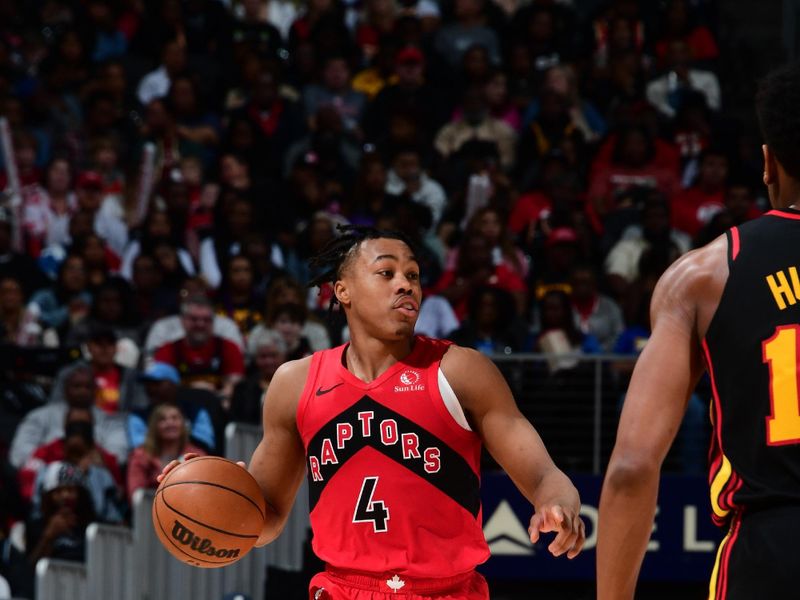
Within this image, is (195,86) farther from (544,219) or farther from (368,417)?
(368,417)

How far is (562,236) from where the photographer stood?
11836mm

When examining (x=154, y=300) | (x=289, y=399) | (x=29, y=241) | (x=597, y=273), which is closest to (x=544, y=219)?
(x=597, y=273)

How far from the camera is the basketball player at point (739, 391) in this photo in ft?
9.91

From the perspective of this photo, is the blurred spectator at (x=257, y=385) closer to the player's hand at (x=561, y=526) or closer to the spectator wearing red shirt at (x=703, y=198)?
the spectator wearing red shirt at (x=703, y=198)

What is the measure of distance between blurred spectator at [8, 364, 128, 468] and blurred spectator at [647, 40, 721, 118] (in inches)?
252

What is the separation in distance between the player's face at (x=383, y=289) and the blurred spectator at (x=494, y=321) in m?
5.45

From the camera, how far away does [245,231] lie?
1233 centimetres

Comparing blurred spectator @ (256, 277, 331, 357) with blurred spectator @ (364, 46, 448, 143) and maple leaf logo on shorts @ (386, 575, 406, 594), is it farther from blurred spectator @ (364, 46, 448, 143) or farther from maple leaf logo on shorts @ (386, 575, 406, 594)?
maple leaf logo on shorts @ (386, 575, 406, 594)

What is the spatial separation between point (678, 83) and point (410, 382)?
9956mm

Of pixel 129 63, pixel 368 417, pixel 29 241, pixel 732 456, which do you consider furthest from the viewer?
pixel 129 63

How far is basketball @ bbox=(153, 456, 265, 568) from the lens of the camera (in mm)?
4754

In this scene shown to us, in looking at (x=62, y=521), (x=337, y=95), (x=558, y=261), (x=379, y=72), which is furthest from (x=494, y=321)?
(x=379, y=72)

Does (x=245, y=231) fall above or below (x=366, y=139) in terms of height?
below

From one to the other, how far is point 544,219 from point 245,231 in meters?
2.45
